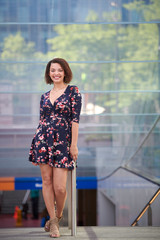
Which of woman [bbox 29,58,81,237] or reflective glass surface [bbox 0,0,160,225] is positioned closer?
woman [bbox 29,58,81,237]

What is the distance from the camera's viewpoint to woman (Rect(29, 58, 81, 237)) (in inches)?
129

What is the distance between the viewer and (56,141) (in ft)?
10.9

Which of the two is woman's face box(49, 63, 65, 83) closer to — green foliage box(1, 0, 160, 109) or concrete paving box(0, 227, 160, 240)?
concrete paving box(0, 227, 160, 240)

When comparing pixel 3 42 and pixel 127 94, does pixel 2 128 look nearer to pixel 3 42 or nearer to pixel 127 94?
pixel 3 42

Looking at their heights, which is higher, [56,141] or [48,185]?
[56,141]

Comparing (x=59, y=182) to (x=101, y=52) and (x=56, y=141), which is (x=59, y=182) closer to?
(x=56, y=141)

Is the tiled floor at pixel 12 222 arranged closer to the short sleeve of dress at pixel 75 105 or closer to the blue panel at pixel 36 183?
the blue panel at pixel 36 183

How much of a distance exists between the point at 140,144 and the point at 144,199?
262 cm

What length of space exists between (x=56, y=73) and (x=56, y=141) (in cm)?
52

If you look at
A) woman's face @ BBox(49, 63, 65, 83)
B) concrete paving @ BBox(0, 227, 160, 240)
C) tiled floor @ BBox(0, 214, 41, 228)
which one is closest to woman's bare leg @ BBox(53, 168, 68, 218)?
concrete paving @ BBox(0, 227, 160, 240)

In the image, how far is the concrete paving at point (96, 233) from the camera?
10.9 ft

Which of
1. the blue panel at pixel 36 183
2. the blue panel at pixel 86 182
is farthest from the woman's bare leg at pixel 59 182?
the blue panel at pixel 86 182

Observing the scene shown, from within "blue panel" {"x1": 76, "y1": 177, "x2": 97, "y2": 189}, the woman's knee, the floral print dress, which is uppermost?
the floral print dress

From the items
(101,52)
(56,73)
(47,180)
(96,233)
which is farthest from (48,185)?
(101,52)
